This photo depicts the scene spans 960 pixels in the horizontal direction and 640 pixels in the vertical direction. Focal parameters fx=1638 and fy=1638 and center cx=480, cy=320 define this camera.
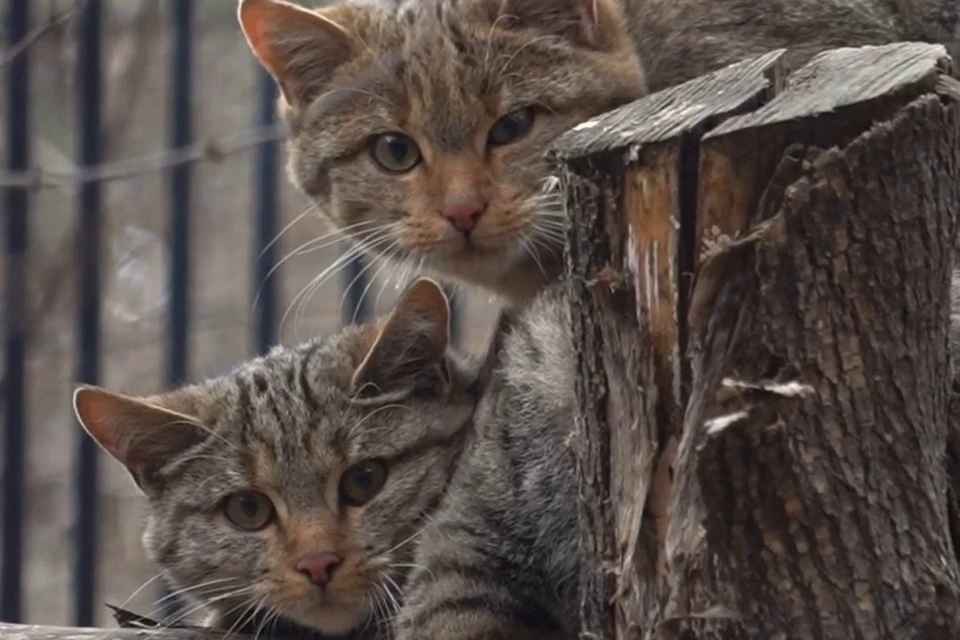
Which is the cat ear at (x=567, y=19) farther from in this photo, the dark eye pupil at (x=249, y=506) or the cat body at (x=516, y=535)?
the dark eye pupil at (x=249, y=506)

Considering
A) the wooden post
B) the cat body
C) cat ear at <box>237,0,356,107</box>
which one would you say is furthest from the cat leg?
cat ear at <box>237,0,356,107</box>

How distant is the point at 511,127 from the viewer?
2809mm

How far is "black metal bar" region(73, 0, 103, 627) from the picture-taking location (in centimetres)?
368

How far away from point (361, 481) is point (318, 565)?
188 millimetres

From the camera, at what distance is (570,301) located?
1.79 m

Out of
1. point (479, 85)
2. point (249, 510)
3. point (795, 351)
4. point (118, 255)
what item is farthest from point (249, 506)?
point (118, 255)

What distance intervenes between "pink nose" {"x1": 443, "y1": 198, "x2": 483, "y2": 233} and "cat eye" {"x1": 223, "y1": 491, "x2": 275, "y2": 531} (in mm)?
556

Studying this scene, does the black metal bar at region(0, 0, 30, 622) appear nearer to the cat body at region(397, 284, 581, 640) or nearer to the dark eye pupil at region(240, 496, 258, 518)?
the dark eye pupil at region(240, 496, 258, 518)

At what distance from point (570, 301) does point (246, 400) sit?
105cm

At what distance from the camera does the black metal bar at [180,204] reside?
3785mm

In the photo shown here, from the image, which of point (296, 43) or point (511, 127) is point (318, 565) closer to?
point (511, 127)

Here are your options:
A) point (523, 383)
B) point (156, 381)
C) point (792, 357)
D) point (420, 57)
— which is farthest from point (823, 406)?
point (156, 381)

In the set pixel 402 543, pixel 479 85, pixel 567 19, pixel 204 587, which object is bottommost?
pixel 204 587

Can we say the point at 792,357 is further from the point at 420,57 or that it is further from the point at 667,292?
the point at 420,57
